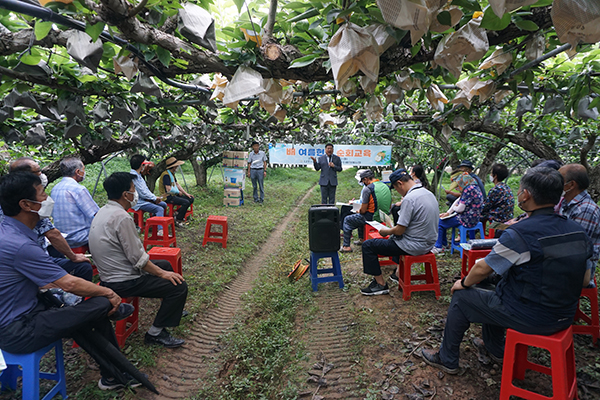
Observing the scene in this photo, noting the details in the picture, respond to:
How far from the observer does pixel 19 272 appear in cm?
212

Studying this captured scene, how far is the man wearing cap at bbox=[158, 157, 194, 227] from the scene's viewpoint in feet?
23.5

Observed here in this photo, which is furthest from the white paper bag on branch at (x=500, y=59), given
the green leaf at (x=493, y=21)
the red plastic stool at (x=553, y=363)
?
the red plastic stool at (x=553, y=363)

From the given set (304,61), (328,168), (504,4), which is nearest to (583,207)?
(504,4)

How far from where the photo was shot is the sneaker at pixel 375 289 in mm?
4039

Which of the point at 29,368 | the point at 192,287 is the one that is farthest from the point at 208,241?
the point at 29,368

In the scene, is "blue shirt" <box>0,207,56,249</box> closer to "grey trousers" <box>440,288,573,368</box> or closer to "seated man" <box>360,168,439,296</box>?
"seated man" <box>360,168,439,296</box>

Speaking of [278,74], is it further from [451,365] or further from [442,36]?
[451,365]

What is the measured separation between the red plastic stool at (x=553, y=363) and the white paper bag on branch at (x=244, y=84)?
2.45 m

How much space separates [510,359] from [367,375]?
1066 mm

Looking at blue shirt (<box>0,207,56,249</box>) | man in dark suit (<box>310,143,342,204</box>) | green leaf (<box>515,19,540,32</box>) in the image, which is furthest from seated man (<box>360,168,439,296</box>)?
man in dark suit (<box>310,143,342,204</box>)

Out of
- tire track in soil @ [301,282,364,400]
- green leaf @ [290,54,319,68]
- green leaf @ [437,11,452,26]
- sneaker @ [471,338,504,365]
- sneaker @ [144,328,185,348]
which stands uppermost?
green leaf @ [437,11,452,26]

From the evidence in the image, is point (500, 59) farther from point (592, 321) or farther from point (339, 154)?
point (339, 154)

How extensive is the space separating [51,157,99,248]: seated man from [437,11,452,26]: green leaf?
159 inches

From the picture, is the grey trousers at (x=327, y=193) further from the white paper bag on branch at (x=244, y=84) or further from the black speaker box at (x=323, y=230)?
the white paper bag on branch at (x=244, y=84)
